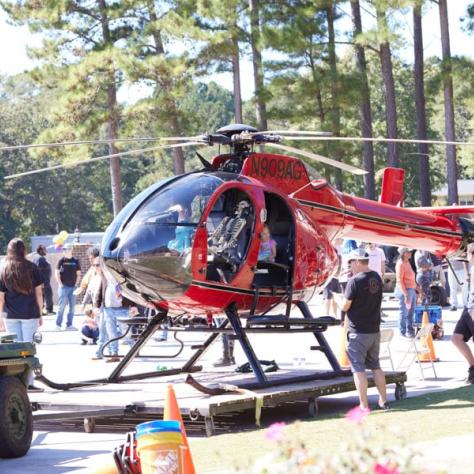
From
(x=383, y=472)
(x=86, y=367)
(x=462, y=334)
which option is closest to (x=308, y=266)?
(x=462, y=334)

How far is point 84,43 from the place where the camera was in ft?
135

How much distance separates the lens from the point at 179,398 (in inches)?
470

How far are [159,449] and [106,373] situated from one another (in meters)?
10.4

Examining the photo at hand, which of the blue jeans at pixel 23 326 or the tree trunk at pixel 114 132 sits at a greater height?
the tree trunk at pixel 114 132

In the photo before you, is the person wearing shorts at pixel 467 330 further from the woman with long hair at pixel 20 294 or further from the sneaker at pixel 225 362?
the woman with long hair at pixel 20 294

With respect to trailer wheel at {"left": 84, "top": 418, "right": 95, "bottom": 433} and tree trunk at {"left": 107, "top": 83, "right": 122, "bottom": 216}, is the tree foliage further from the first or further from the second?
trailer wheel at {"left": 84, "top": 418, "right": 95, "bottom": 433}

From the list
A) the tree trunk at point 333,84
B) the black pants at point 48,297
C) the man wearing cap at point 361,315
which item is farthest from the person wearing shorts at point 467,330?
the tree trunk at point 333,84

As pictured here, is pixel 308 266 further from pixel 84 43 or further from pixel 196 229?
pixel 84 43

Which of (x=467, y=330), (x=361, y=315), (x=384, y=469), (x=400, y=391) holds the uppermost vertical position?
(x=384, y=469)

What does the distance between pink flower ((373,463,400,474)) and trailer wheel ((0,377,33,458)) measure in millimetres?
6386

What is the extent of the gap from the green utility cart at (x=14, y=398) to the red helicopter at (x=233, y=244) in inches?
76.6

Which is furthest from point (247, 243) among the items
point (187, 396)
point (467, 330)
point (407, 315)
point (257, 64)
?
point (257, 64)

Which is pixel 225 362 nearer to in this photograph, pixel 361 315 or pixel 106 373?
pixel 106 373

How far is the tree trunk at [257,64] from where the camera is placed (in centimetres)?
3794
